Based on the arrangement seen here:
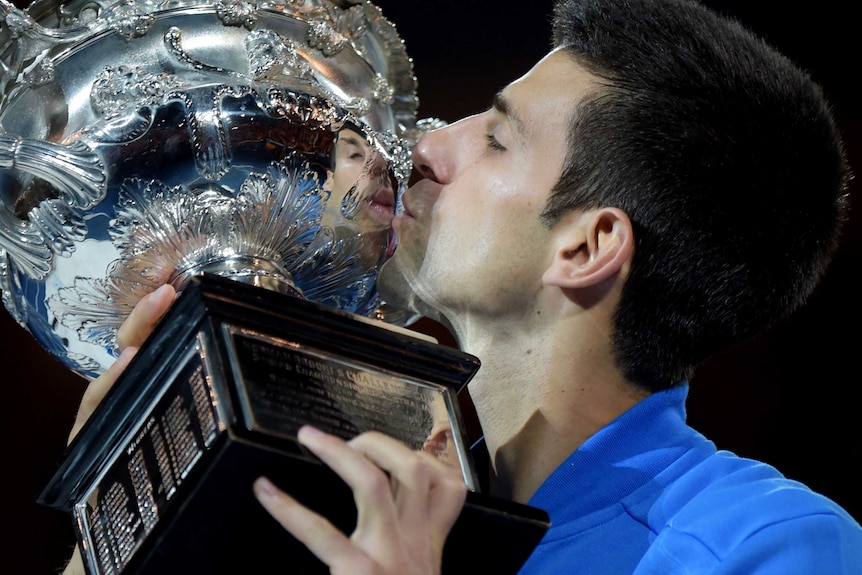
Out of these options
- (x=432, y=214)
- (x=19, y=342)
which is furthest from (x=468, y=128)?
(x=19, y=342)

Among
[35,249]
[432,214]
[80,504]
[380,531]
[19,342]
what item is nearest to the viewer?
[380,531]

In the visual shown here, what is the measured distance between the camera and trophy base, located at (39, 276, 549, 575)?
2.76 feet

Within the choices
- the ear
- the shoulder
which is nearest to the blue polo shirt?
the shoulder

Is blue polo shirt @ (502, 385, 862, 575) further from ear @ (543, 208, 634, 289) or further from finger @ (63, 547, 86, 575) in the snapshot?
finger @ (63, 547, 86, 575)

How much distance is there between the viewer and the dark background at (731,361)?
6.77ft

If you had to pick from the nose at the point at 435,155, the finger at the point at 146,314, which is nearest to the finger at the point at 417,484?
the finger at the point at 146,314

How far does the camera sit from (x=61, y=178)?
1121mm

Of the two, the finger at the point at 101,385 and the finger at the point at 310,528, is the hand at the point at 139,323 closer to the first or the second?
the finger at the point at 101,385

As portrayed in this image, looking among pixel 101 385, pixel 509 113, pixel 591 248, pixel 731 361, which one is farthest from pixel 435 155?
pixel 731 361

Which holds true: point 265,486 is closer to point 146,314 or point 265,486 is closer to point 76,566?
point 146,314

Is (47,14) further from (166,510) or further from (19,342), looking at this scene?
(19,342)

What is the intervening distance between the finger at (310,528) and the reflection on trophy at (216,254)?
0.02 metres

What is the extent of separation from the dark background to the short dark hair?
77cm

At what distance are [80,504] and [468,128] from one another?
2.01 ft
